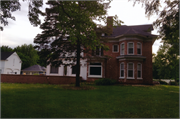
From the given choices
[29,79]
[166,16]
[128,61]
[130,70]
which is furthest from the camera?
[130,70]

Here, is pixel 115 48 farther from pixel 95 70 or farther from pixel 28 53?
pixel 28 53

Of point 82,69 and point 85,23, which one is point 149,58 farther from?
point 85,23

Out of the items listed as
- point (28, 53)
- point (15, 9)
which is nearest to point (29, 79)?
point (15, 9)

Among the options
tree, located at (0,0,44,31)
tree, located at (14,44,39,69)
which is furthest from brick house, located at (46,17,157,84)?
tree, located at (14,44,39,69)

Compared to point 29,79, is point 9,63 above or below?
above

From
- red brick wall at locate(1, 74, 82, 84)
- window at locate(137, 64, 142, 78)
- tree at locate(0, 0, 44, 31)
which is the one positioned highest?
tree at locate(0, 0, 44, 31)

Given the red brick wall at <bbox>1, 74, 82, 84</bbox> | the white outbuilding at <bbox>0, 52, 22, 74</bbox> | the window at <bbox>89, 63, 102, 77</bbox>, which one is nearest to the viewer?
the red brick wall at <bbox>1, 74, 82, 84</bbox>

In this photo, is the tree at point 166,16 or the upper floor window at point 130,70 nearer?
the tree at point 166,16

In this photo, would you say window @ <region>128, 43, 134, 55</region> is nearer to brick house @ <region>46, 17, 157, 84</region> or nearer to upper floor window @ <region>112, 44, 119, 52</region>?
brick house @ <region>46, 17, 157, 84</region>

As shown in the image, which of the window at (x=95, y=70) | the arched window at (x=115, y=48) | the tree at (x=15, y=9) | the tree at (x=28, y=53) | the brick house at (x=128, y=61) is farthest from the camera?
the tree at (x=28, y=53)

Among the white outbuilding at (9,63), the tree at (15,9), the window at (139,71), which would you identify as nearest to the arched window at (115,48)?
the window at (139,71)

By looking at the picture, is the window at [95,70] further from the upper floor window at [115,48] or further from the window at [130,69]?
the window at [130,69]

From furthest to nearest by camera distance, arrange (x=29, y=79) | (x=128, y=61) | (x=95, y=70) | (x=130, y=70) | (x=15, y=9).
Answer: (x=95, y=70)
(x=130, y=70)
(x=128, y=61)
(x=29, y=79)
(x=15, y=9)

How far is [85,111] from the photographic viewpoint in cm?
588
